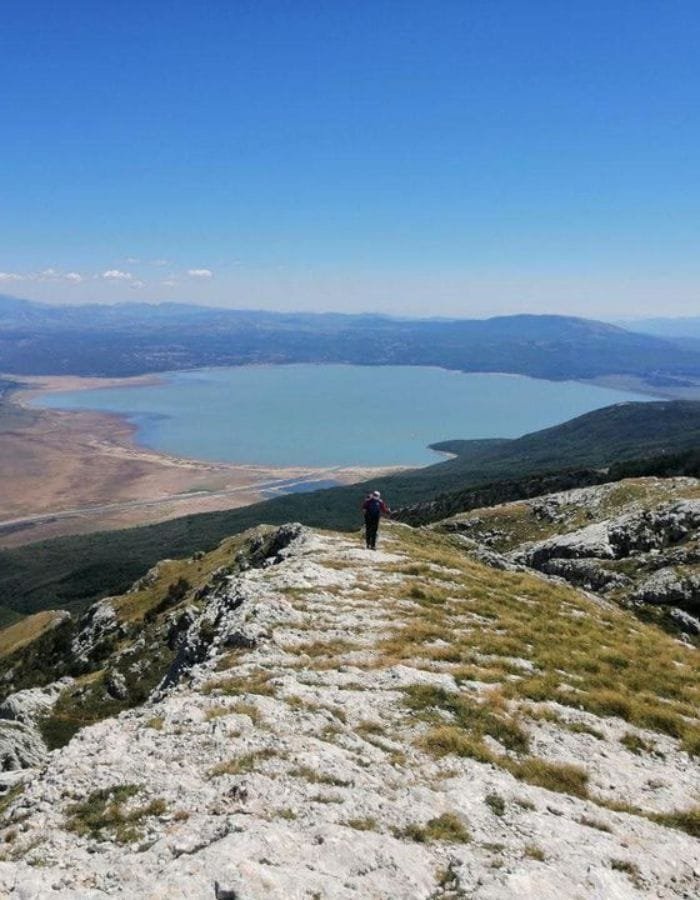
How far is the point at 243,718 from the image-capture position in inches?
615

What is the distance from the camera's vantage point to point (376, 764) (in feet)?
46.6

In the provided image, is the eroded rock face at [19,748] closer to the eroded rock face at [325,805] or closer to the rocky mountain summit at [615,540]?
the eroded rock face at [325,805]

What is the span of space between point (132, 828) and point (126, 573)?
15644 cm

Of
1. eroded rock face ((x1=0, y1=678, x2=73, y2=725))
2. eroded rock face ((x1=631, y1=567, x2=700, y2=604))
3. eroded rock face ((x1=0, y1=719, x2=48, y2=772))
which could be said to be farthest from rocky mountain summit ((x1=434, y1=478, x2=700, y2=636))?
eroded rock face ((x1=0, y1=719, x2=48, y2=772))

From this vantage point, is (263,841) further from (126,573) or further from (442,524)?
(126,573)

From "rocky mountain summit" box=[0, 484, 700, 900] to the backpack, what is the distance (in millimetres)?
6458

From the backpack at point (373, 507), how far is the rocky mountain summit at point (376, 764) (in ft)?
21.2

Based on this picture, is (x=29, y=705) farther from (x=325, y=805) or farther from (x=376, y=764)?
(x=325, y=805)

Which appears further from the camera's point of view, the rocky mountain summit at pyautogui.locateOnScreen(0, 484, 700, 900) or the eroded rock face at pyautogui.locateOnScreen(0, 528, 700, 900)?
the rocky mountain summit at pyautogui.locateOnScreen(0, 484, 700, 900)

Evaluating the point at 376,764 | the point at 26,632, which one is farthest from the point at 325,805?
the point at 26,632

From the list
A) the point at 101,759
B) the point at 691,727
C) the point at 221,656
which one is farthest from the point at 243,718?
the point at 691,727

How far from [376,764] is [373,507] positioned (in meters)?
22.5

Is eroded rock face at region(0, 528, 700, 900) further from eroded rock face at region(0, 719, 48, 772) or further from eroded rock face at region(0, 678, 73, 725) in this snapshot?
eroded rock face at region(0, 678, 73, 725)

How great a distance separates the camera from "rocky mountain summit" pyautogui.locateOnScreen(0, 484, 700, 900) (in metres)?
10.5
